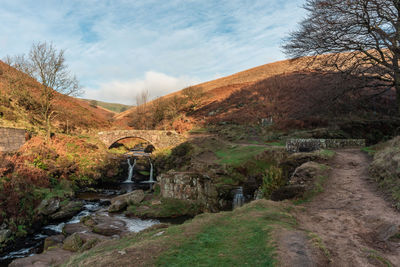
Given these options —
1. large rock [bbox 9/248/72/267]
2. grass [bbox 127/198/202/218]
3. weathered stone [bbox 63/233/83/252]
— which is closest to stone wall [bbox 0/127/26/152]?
grass [bbox 127/198/202/218]

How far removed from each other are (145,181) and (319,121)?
2440cm

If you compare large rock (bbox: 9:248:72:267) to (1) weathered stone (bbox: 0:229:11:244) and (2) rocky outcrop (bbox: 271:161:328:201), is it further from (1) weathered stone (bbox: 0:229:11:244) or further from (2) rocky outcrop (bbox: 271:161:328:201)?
Answer: (2) rocky outcrop (bbox: 271:161:328:201)

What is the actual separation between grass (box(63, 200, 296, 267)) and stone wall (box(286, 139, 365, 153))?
1338cm

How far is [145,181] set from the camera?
92.0ft

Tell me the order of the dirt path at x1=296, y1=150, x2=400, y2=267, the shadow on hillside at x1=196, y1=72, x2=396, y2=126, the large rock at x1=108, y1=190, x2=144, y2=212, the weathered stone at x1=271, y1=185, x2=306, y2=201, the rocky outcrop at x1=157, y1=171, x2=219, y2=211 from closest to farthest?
1. the dirt path at x1=296, y1=150, x2=400, y2=267
2. the weathered stone at x1=271, y1=185, x2=306, y2=201
3. the large rock at x1=108, y1=190, x2=144, y2=212
4. the rocky outcrop at x1=157, y1=171, x2=219, y2=211
5. the shadow on hillside at x1=196, y1=72, x2=396, y2=126

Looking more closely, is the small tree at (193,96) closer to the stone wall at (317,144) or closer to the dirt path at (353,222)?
the stone wall at (317,144)

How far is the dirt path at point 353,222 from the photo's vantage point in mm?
4344

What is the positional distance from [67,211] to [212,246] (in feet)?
48.7

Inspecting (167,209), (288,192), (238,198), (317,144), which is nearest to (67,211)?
(167,209)

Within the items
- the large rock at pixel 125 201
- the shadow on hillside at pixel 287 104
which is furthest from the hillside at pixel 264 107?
the large rock at pixel 125 201

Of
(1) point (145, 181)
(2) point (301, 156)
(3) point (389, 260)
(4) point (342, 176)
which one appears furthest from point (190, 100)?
(3) point (389, 260)

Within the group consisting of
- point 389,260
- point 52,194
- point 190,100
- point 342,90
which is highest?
point 190,100

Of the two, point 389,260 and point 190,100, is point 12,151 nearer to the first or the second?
point 389,260

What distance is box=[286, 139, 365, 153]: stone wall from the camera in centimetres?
1835
